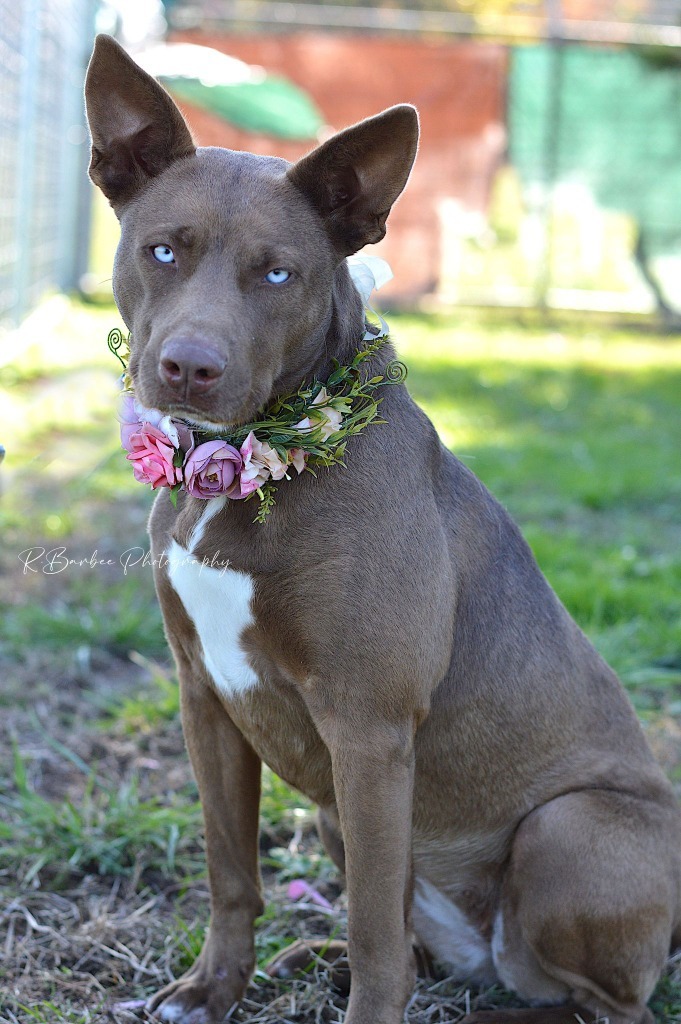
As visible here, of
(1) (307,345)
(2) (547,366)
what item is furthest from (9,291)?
(1) (307,345)

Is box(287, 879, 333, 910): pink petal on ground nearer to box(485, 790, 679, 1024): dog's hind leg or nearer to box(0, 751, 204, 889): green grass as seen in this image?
box(0, 751, 204, 889): green grass

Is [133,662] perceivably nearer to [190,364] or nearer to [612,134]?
[190,364]

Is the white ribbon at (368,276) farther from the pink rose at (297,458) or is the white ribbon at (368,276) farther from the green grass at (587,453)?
the green grass at (587,453)

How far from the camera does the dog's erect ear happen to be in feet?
6.84

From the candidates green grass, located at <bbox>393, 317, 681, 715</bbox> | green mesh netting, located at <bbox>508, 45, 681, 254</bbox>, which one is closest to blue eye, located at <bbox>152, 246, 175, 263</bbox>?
green grass, located at <bbox>393, 317, 681, 715</bbox>

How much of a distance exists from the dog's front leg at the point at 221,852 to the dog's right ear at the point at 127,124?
101 cm

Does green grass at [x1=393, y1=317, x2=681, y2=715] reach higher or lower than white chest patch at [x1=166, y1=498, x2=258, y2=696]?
lower

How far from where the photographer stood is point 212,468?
2.11 metres

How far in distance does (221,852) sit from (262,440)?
93 cm

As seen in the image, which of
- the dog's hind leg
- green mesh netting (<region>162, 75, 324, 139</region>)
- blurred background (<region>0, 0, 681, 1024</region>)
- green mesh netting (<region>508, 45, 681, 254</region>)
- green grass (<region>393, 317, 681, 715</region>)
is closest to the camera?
the dog's hind leg

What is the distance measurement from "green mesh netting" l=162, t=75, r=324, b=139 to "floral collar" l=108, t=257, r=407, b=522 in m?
8.88

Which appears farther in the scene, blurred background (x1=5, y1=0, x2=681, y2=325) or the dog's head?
blurred background (x1=5, y1=0, x2=681, y2=325)

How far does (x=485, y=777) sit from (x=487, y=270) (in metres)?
9.38

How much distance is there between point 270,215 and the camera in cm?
206
